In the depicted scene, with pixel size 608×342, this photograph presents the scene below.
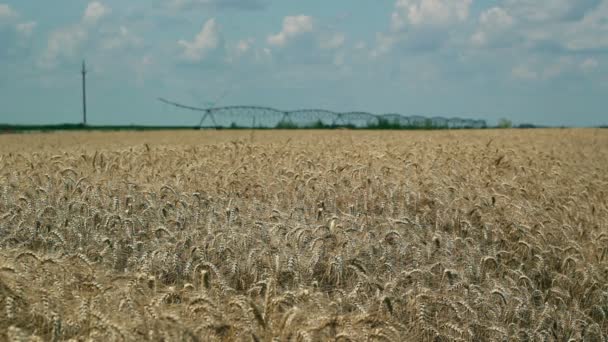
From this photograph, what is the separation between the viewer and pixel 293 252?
6.04m

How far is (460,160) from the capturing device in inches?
481

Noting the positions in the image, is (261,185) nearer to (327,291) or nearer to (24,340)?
(327,291)

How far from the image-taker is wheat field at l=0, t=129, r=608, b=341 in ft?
13.3

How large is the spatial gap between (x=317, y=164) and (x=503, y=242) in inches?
132

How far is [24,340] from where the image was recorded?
3197mm

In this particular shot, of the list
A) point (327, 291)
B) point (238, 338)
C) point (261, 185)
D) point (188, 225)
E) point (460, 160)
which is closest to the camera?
point (238, 338)

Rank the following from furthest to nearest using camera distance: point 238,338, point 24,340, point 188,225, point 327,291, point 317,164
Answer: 1. point 317,164
2. point 188,225
3. point 327,291
4. point 238,338
5. point 24,340

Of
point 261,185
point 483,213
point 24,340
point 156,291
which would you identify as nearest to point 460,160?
point 483,213

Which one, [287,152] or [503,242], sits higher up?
[287,152]

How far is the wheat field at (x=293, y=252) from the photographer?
13.3ft

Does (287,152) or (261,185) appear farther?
(287,152)

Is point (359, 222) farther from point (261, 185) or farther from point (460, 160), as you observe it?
point (460, 160)

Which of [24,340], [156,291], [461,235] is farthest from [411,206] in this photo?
[24,340]

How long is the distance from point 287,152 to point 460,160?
3.00 meters
